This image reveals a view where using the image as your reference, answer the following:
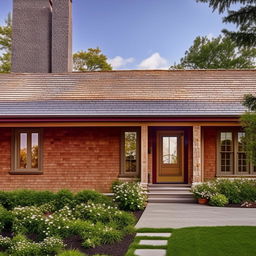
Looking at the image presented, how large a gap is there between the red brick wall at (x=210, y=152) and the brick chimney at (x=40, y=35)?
1032cm

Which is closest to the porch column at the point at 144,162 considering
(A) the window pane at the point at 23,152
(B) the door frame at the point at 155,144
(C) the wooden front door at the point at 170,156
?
(B) the door frame at the point at 155,144

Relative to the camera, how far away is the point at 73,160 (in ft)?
48.1

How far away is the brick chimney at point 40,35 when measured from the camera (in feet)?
73.2

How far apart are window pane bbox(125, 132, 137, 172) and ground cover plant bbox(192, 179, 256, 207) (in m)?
2.85

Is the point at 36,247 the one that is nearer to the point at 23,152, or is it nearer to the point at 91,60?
the point at 23,152

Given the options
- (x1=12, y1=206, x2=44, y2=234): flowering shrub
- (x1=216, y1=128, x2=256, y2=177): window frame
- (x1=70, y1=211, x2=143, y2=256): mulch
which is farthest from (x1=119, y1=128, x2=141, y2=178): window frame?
(x1=70, y1=211, x2=143, y2=256): mulch

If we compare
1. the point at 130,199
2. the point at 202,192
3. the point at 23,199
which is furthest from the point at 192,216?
the point at 23,199

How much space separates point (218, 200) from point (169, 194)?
192cm

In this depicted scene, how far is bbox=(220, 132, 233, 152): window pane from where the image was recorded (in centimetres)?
1489

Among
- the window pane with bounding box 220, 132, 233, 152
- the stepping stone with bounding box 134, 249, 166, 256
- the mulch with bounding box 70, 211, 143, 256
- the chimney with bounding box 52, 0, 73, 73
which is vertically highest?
the chimney with bounding box 52, 0, 73, 73

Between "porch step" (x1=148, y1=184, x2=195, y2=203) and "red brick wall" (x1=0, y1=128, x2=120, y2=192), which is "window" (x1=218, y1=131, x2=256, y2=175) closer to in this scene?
"porch step" (x1=148, y1=184, x2=195, y2=203)

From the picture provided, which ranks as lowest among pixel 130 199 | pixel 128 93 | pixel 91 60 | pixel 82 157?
pixel 130 199

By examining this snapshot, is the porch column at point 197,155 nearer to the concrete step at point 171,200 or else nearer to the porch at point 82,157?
the porch at point 82,157

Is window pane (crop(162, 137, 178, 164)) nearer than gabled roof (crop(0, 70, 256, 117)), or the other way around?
gabled roof (crop(0, 70, 256, 117))
